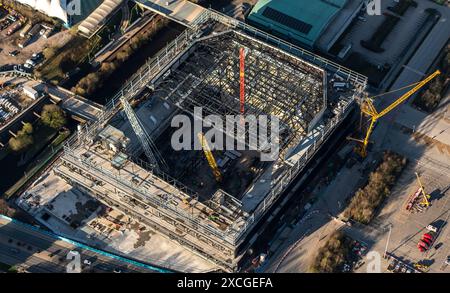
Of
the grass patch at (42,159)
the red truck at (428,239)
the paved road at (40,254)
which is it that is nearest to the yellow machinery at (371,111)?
the red truck at (428,239)

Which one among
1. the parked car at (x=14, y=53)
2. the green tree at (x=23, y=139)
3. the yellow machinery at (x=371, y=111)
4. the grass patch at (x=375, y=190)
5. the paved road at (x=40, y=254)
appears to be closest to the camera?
the paved road at (x=40, y=254)

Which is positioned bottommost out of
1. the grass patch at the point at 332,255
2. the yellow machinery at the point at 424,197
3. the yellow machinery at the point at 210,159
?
the grass patch at the point at 332,255

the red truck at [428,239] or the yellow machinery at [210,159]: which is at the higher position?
the yellow machinery at [210,159]

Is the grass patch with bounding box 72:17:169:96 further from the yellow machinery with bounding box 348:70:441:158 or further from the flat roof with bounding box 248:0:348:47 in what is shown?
the yellow machinery with bounding box 348:70:441:158

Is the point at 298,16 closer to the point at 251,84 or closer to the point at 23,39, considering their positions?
the point at 251,84

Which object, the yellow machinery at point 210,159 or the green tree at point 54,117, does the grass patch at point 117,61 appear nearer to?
the green tree at point 54,117

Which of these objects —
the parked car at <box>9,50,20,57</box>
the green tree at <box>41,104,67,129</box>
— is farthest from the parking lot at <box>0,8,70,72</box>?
the green tree at <box>41,104,67,129</box>
